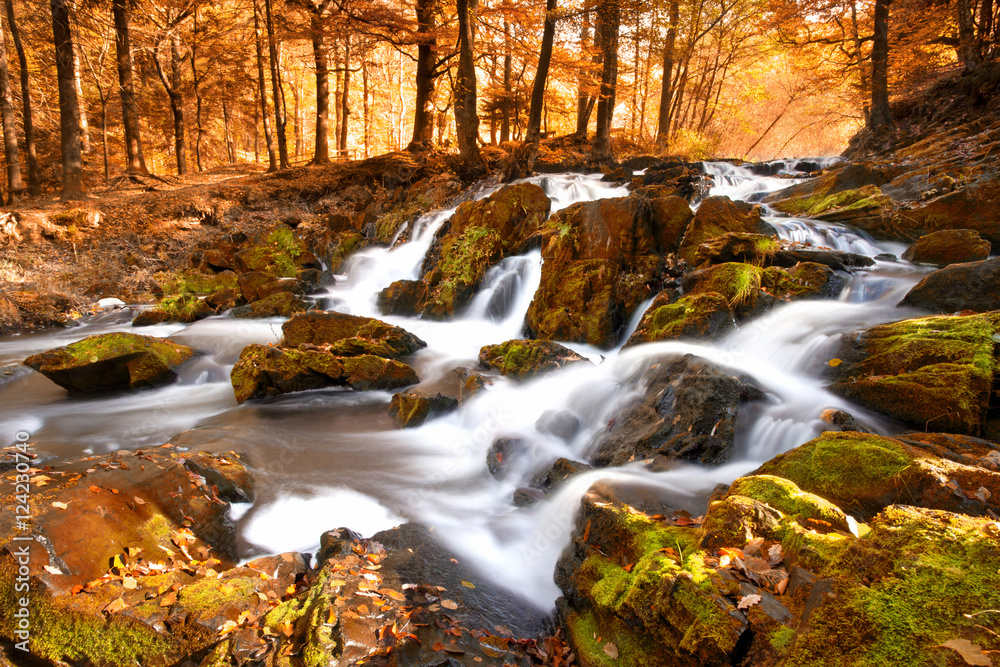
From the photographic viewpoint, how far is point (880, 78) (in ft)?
44.4

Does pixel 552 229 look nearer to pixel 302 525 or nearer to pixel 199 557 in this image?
pixel 302 525

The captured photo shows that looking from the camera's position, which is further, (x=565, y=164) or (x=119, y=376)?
(x=565, y=164)

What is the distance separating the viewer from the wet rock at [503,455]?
18.5ft

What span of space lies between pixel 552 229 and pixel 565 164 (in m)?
9.69

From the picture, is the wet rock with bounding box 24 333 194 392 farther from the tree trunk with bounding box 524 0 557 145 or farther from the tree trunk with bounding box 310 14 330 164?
the tree trunk with bounding box 310 14 330 164

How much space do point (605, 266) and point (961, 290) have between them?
15.3 ft

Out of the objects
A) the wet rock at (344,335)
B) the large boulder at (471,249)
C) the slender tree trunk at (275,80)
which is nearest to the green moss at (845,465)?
the wet rock at (344,335)

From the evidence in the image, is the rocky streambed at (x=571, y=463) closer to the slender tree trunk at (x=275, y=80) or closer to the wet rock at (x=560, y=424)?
the wet rock at (x=560, y=424)

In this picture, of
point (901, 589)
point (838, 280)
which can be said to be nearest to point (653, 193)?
point (838, 280)


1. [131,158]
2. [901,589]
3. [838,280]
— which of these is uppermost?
[131,158]

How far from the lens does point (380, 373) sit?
8234 millimetres

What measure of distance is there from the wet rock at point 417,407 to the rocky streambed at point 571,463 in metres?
0.09

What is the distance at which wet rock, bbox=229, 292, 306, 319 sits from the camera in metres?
11.3

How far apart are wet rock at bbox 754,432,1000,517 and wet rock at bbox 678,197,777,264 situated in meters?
5.28
